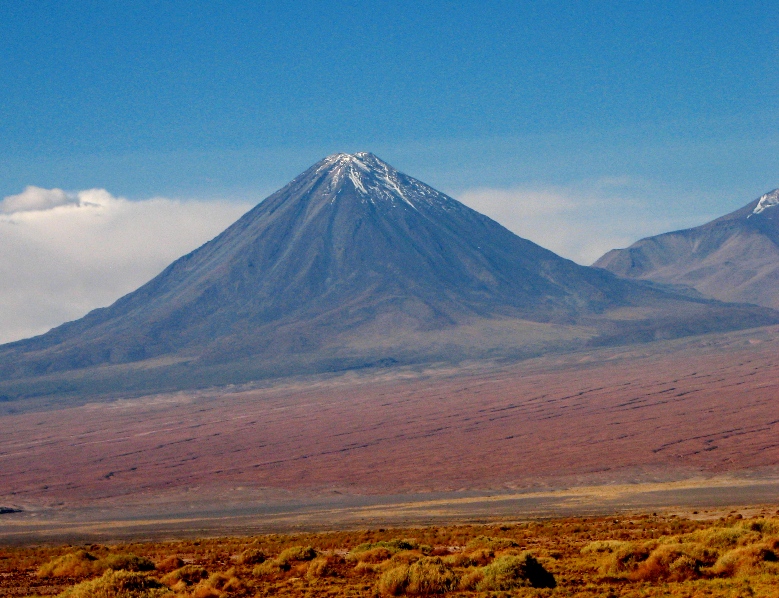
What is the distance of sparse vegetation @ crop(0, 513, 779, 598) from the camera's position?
17594 millimetres

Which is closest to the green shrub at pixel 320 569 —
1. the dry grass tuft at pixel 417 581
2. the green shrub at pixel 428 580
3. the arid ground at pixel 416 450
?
the dry grass tuft at pixel 417 581

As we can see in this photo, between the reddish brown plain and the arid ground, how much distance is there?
26 cm

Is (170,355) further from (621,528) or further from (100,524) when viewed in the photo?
(621,528)

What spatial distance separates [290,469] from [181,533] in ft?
85.2

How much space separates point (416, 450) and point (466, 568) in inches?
1958

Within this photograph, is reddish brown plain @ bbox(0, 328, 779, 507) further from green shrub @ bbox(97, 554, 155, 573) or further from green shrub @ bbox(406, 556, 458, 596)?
green shrub @ bbox(406, 556, 458, 596)

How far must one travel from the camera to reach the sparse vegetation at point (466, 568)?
17594mm

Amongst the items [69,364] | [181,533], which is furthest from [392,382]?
[181,533]

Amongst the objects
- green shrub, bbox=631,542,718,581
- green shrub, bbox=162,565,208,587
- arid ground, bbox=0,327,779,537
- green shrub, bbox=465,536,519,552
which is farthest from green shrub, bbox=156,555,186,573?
arid ground, bbox=0,327,779,537

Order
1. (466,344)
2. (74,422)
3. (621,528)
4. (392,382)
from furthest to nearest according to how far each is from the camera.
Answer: (466,344) → (392,382) → (74,422) → (621,528)

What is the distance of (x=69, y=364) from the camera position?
167875 mm

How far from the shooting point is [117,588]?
1803cm

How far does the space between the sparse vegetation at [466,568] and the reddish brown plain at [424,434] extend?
27508 mm

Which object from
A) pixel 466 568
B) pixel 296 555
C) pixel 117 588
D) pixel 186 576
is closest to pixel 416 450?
pixel 296 555
